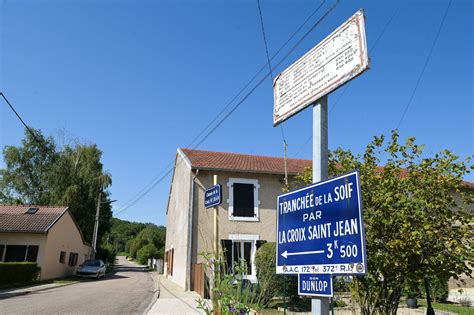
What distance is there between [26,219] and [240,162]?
47.5ft

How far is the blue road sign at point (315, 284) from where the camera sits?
2.34 meters

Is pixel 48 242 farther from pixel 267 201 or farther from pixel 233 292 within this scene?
pixel 233 292

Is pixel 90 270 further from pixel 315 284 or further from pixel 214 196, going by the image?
pixel 315 284

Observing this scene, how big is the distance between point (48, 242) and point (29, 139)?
711 inches

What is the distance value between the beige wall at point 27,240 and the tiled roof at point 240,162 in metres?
10.5

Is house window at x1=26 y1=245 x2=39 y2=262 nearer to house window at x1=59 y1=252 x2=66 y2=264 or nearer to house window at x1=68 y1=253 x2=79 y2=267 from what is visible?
house window at x1=59 y1=252 x2=66 y2=264

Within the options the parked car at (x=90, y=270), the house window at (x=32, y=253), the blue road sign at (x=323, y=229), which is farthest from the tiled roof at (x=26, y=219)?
the blue road sign at (x=323, y=229)

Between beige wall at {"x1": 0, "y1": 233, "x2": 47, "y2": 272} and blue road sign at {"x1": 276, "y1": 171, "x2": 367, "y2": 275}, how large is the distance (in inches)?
914

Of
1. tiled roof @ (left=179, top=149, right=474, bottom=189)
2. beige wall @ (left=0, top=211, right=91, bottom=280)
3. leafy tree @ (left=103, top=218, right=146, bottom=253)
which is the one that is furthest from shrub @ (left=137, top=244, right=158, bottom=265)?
leafy tree @ (left=103, top=218, right=146, bottom=253)

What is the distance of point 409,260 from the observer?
576cm

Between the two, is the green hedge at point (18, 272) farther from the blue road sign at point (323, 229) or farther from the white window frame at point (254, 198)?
the blue road sign at point (323, 229)

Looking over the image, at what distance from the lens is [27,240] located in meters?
22.1

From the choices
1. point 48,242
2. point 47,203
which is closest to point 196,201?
point 48,242

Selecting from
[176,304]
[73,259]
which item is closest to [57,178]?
[73,259]
